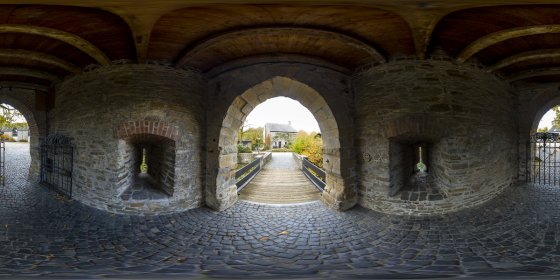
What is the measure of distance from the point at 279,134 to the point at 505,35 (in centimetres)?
4260

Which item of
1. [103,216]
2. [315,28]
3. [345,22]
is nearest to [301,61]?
[315,28]

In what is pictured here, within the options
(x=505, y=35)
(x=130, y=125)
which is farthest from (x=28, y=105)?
(x=505, y=35)

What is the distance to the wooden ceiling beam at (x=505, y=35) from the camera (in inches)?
139

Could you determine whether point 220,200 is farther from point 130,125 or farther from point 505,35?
point 505,35

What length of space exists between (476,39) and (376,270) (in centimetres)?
415

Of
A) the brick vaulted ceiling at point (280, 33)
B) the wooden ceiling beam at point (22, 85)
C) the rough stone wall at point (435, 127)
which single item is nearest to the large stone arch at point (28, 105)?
the wooden ceiling beam at point (22, 85)

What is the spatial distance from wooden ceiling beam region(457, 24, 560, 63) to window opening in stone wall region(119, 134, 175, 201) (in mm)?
5995

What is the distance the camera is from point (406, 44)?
420 centimetres

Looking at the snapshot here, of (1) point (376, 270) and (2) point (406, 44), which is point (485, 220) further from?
(2) point (406, 44)

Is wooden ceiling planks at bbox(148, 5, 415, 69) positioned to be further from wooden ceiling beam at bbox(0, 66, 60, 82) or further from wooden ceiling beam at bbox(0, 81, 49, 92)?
wooden ceiling beam at bbox(0, 81, 49, 92)

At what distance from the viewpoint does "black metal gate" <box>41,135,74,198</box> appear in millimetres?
5664

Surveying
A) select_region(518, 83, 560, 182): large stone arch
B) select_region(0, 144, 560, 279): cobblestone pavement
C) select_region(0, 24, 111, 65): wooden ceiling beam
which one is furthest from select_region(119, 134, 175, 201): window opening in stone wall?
select_region(518, 83, 560, 182): large stone arch

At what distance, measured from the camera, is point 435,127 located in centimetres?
446

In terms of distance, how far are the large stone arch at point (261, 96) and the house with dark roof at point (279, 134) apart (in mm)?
38026
